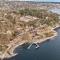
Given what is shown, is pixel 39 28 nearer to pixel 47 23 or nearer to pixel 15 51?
pixel 47 23

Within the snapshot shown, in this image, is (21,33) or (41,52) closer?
(41,52)

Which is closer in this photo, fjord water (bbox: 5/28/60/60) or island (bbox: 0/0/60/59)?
→ fjord water (bbox: 5/28/60/60)

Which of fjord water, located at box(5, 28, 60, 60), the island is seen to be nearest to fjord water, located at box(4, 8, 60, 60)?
fjord water, located at box(5, 28, 60, 60)

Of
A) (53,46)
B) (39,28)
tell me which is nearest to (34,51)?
(53,46)

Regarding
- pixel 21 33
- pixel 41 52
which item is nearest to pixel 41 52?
pixel 41 52

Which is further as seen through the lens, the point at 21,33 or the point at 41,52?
the point at 21,33

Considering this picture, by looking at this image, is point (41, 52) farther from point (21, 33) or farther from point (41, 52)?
point (21, 33)

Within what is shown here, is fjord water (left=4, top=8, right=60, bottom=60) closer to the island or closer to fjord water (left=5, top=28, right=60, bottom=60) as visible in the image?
fjord water (left=5, top=28, right=60, bottom=60)

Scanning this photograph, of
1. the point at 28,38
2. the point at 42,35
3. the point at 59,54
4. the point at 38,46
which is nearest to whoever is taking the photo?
the point at 59,54

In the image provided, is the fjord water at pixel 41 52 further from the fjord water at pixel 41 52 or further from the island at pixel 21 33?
the island at pixel 21 33
